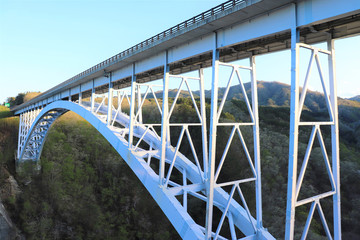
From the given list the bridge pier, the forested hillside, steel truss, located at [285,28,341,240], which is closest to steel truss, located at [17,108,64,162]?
the forested hillside

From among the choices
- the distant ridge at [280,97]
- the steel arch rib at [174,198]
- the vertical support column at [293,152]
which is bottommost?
the steel arch rib at [174,198]

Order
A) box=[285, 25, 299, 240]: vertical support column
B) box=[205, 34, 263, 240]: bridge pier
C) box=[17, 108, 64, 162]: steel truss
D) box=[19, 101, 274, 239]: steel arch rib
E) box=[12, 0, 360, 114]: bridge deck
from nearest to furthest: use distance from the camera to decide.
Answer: box=[285, 25, 299, 240]: vertical support column
box=[12, 0, 360, 114]: bridge deck
box=[205, 34, 263, 240]: bridge pier
box=[19, 101, 274, 239]: steel arch rib
box=[17, 108, 64, 162]: steel truss

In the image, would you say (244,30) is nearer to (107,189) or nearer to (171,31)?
(171,31)

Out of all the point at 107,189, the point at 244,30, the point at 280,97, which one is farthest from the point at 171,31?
the point at 280,97

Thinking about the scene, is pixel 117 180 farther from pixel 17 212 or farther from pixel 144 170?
pixel 144 170

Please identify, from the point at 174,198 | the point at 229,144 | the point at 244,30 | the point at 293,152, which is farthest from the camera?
the point at 174,198

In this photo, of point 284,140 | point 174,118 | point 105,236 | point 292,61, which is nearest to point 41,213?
point 105,236

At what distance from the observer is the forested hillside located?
24547 millimetres

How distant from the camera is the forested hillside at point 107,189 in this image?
80.5 feet

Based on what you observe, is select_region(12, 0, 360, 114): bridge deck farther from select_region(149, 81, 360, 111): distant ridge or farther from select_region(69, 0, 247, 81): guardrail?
select_region(149, 81, 360, 111): distant ridge

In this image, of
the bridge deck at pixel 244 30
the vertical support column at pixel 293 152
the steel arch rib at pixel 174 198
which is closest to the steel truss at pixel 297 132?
the vertical support column at pixel 293 152

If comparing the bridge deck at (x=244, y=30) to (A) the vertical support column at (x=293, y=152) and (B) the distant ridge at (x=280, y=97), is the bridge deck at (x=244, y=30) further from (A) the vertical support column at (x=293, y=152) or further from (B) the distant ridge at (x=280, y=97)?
(B) the distant ridge at (x=280, y=97)

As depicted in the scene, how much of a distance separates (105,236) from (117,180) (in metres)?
7.20

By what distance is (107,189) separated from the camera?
1142 inches
